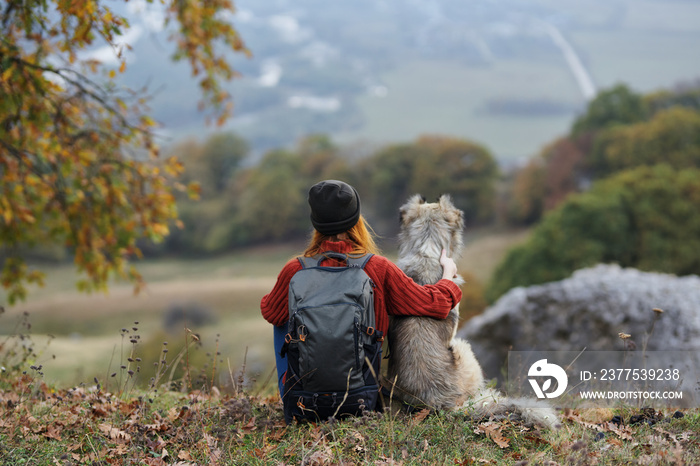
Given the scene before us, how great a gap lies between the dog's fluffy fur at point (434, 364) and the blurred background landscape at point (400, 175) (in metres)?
0.47

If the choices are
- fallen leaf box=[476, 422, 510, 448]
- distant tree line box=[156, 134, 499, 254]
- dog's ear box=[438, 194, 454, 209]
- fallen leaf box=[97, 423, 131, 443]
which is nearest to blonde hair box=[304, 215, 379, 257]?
dog's ear box=[438, 194, 454, 209]

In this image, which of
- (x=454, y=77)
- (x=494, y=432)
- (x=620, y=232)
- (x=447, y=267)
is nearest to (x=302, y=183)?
(x=620, y=232)

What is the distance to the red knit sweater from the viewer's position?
4219 mm

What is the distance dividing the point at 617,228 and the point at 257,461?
31.1 metres

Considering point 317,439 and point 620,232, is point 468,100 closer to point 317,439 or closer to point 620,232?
point 620,232

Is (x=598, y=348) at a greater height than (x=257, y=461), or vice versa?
(x=257, y=461)

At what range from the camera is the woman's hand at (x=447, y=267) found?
4.56m

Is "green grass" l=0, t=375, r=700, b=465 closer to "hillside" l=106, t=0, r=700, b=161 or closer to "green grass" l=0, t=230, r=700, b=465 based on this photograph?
"green grass" l=0, t=230, r=700, b=465

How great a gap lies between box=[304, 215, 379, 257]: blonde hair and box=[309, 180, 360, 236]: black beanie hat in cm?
11

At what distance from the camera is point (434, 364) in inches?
173

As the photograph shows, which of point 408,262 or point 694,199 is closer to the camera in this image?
point 408,262

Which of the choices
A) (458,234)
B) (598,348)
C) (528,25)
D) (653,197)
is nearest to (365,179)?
(653,197)

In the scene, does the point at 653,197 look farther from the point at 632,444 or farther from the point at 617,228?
the point at 632,444

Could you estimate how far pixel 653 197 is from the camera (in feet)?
106
